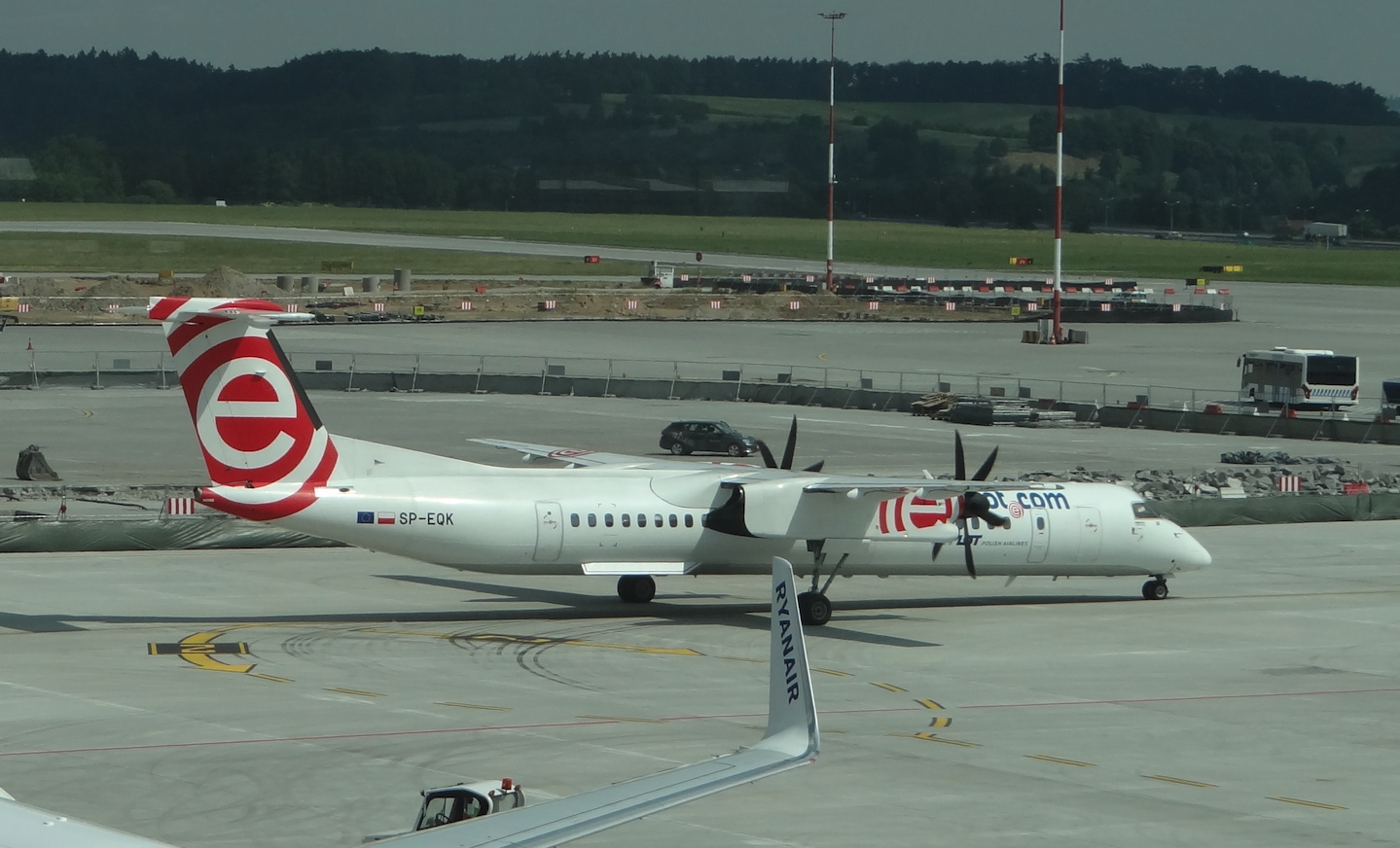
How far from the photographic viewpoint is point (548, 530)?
3092 cm

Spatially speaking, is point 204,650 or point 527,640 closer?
point 204,650

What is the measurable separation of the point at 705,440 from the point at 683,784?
47278 millimetres

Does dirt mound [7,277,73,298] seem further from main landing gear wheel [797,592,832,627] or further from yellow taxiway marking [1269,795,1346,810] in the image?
yellow taxiway marking [1269,795,1346,810]

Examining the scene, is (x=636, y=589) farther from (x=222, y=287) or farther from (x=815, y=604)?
(x=222, y=287)

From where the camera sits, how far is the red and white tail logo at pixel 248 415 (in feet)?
95.2

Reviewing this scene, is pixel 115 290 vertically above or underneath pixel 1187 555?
above

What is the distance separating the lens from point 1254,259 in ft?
623

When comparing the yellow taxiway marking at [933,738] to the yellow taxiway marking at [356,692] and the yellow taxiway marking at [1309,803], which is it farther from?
the yellow taxiway marking at [356,692]

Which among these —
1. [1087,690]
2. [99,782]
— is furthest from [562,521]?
[99,782]

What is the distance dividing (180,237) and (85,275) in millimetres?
43263

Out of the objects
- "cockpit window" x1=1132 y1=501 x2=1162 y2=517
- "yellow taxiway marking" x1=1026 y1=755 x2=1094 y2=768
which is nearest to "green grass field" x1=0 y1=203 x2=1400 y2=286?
"cockpit window" x1=1132 y1=501 x2=1162 y2=517

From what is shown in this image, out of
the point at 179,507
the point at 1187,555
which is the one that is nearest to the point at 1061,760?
the point at 1187,555

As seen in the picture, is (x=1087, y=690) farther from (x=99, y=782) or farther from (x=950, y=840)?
(x=99, y=782)

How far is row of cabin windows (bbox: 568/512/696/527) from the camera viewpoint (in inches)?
1232
